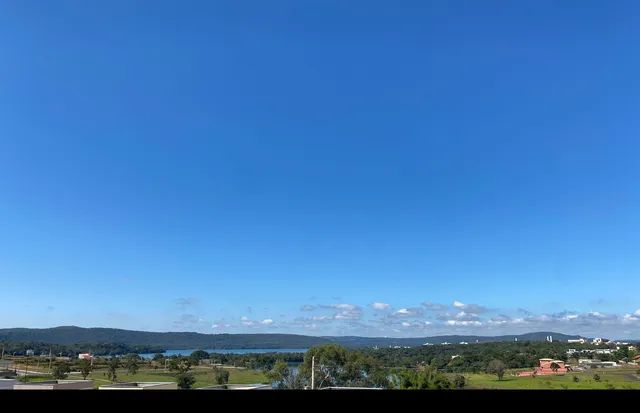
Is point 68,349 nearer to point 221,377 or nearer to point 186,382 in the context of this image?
point 221,377

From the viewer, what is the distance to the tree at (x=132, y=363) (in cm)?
910

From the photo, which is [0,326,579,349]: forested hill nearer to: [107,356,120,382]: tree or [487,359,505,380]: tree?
[107,356,120,382]: tree

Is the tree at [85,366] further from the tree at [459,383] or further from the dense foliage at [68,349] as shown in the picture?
the tree at [459,383]

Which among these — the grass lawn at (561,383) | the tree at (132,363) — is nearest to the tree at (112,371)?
the tree at (132,363)

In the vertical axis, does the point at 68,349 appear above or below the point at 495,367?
below

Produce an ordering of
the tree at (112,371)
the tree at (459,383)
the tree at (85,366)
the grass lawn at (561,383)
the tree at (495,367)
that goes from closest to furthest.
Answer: the grass lawn at (561,383) → the tree at (459,383) → the tree at (495,367) → the tree at (112,371) → the tree at (85,366)

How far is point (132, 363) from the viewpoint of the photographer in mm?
9883

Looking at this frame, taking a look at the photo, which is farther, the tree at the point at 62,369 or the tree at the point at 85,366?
the tree at the point at 85,366

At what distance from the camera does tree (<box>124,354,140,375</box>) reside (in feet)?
29.9

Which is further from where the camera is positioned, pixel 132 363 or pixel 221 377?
pixel 132 363

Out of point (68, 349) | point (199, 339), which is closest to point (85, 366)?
point (68, 349)
